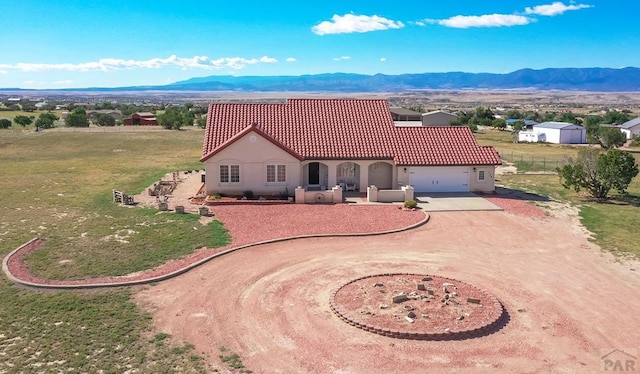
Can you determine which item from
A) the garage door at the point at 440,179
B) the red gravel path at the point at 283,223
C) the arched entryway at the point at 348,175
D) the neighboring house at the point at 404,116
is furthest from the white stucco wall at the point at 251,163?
the neighboring house at the point at 404,116

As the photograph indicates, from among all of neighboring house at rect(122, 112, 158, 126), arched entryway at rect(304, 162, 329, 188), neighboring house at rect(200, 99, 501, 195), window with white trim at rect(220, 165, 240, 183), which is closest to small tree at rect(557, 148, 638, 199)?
neighboring house at rect(200, 99, 501, 195)

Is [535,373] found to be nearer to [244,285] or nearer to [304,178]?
[244,285]

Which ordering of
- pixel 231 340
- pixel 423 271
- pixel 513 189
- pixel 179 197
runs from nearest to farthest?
pixel 231 340 < pixel 423 271 < pixel 179 197 < pixel 513 189

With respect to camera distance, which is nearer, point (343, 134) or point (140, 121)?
point (343, 134)

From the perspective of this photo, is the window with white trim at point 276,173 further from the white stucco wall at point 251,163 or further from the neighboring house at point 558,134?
the neighboring house at point 558,134

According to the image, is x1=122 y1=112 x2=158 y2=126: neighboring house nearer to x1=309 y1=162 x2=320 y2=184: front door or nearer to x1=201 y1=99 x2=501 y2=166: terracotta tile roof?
x1=201 y1=99 x2=501 y2=166: terracotta tile roof

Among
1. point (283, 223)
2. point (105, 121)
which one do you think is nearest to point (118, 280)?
point (283, 223)

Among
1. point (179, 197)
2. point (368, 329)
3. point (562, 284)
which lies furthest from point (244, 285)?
point (179, 197)

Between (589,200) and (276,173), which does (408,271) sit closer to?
(276,173)
